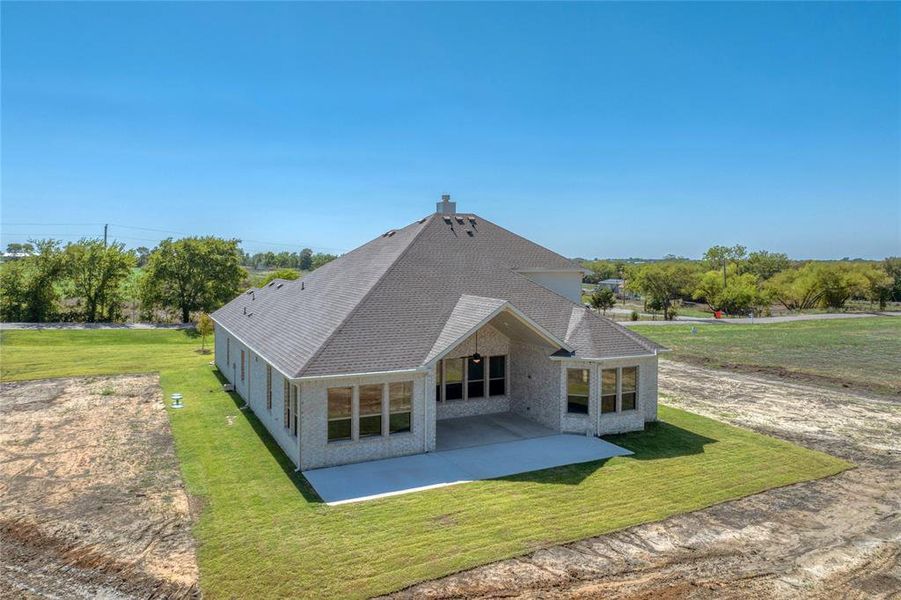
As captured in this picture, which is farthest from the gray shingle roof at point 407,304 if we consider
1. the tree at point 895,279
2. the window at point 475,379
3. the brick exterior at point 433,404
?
the tree at point 895,279

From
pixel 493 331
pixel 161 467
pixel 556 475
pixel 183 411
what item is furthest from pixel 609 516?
pixel 183 411

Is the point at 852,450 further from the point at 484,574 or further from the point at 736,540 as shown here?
the point at 484,574

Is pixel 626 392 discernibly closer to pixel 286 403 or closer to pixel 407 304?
pixel 407 304

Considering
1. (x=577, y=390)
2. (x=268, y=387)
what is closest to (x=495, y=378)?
(x=577, y=390)

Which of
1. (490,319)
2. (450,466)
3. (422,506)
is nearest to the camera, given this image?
(422,506)

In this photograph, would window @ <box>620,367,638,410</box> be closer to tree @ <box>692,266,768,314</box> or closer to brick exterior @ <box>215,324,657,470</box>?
brick exterior @ <box>215,324,657,470</box>

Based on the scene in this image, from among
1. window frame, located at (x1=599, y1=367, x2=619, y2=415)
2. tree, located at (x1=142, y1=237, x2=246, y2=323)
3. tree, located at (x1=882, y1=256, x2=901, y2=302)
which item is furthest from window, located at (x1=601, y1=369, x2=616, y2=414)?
tree, located at (x1=882, y1=256, x2=901, y2=302)

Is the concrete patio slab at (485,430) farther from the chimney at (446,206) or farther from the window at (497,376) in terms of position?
the chimney at (446,206)
